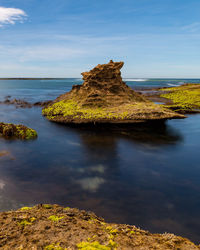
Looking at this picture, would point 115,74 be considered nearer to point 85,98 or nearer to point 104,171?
point 85,98

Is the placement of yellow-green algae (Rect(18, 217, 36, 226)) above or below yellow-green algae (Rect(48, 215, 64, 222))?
above

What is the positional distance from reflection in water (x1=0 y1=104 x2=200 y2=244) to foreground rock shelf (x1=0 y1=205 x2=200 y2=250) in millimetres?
4780

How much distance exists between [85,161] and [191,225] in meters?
12.7

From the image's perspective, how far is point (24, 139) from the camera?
94.5 feet

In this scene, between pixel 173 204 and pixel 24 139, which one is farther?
pixel 24 139

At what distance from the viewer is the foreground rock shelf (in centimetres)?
691

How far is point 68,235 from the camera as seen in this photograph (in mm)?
7496

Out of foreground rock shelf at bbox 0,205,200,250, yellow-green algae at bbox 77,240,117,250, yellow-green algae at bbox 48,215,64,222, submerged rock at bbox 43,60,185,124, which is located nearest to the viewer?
yellow-green algae at bbox 77,240,117,250

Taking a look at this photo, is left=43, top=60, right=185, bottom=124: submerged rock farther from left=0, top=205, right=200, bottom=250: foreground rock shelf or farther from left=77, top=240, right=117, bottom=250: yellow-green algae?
left=77, top=240, right=117, bottom=250: yellow-green algae

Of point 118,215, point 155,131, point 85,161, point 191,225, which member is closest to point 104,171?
point 85,161

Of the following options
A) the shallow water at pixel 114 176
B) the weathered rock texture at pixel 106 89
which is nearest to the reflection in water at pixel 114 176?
the shallow water at pixel 114 176

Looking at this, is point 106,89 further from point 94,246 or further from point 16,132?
point 94,246

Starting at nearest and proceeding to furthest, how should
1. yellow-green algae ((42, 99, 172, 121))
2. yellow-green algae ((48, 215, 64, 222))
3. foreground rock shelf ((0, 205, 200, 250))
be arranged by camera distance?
foreground rock shelf ((0, 205, 200, 250)) < yellow-green algae ((48, 215, 64, 222)) < yellow-green algae ((42, 99, 172, 121))

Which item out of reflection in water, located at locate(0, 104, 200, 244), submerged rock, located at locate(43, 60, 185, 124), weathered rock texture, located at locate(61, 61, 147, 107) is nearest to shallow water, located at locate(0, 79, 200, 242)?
reflection in water, located at locate(0, 104, 200, 244)
